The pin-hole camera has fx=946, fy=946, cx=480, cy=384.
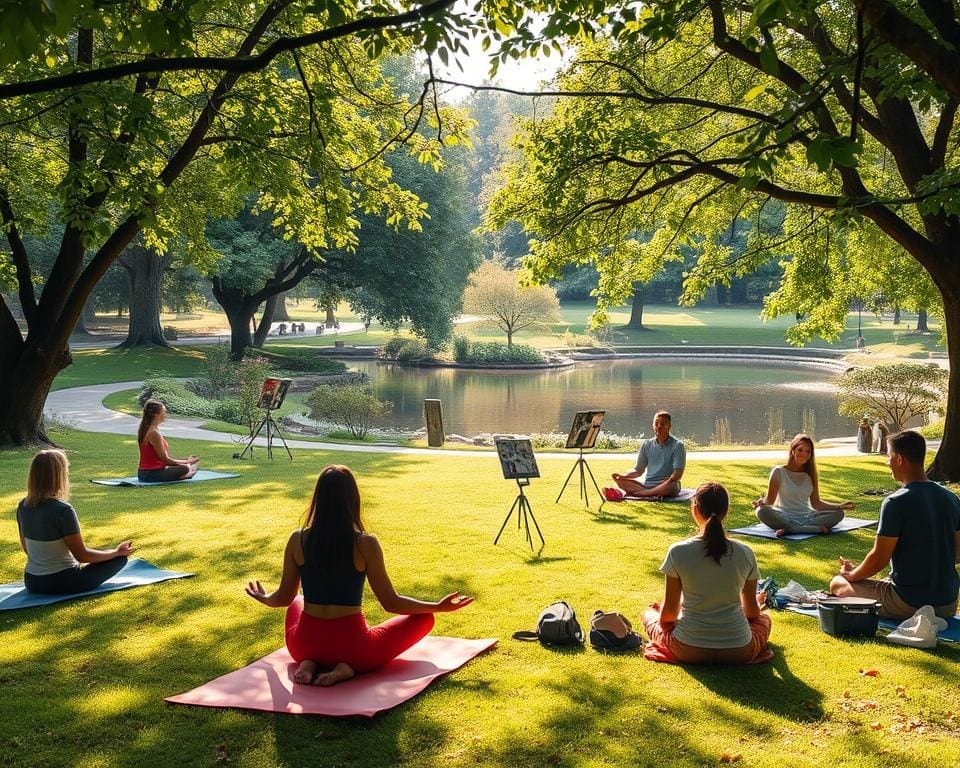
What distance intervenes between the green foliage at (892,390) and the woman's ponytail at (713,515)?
17.8m

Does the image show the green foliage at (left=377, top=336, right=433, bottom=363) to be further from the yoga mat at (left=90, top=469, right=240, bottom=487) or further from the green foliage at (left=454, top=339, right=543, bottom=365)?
the yoga mat at (left=90, top=469, right=240, bottom=487)

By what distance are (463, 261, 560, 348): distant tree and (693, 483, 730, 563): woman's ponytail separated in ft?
162

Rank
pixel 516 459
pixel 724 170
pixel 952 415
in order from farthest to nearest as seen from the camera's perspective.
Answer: pixel 724 170 → pixel 952 415 → pixel 516 459

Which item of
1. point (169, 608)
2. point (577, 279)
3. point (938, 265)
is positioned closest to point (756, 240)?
point (938, 265)

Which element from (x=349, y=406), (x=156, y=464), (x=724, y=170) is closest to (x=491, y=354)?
(x=349, y=406)

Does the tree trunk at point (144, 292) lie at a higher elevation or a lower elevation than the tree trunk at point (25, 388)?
higher

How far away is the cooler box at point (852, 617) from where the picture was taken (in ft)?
22.3

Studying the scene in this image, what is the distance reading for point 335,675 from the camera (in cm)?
575

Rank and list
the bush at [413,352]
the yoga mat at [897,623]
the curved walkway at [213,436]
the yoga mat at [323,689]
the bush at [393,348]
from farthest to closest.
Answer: the bush at [393,348], the bush at [413,352], the curved walkway at [213,436], the yoga mat at [897,623], the yoga mat at [323,689]

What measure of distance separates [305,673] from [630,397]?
35819 mm

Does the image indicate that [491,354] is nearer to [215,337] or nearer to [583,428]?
[215,337]

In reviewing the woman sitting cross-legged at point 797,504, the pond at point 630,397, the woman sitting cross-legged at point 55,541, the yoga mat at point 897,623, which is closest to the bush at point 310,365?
the pond at point 630,397

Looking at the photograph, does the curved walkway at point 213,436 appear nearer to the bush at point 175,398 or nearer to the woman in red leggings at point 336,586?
the bush at point 175,398

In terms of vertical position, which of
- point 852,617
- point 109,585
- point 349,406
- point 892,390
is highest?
point 892,390
